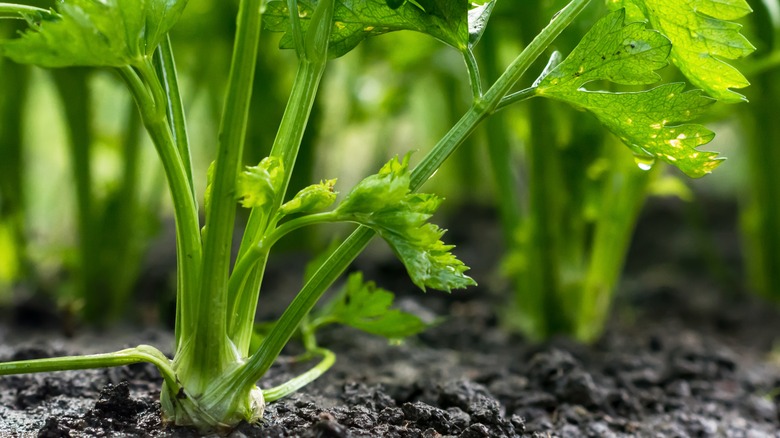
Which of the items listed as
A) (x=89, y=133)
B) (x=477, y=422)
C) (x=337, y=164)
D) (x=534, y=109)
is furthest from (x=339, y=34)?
(x=337, y=164)

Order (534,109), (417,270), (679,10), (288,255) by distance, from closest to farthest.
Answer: (417,270) < (679,10) < (534,109) < (288,255)

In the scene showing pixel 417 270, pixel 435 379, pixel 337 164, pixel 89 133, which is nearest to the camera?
pixel 417 270

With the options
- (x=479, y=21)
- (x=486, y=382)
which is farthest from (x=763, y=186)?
(x=479, y=21)

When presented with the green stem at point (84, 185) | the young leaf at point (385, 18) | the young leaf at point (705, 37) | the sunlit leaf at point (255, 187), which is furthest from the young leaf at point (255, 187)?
the green stem at point (84, 185)

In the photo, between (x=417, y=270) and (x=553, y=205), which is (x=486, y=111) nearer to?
(x=417, y=270)

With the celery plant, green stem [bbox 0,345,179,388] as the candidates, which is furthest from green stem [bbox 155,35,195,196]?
green stem [bbox 0,345,179,388]

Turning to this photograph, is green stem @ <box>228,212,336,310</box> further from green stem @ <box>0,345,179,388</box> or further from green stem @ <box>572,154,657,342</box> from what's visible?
green stem @ <box>572,154,657,342</box>
